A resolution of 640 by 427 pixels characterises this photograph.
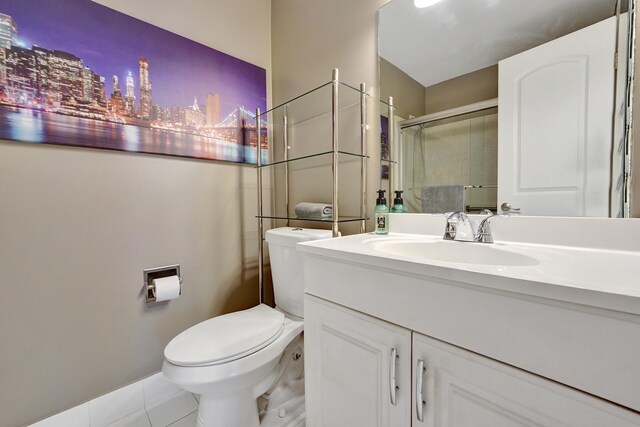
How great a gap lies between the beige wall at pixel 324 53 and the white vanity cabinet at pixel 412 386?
0.65m

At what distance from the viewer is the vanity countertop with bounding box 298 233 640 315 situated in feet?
1.33

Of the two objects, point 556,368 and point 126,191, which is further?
point 126,191

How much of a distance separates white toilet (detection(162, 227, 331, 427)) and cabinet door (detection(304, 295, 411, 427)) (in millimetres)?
258

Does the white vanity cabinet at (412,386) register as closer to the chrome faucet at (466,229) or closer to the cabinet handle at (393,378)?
the cabinet handle at (393,378)

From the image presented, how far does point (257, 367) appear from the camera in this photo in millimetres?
966

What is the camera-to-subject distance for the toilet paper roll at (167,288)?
4.16ft

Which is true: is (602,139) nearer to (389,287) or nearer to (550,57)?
(550,57)

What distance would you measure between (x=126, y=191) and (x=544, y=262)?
5.26 ft

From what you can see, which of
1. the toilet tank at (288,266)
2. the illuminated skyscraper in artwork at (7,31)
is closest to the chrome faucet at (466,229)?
the toilet tank at (288,266)

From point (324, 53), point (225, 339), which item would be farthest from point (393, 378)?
point (324, 53)

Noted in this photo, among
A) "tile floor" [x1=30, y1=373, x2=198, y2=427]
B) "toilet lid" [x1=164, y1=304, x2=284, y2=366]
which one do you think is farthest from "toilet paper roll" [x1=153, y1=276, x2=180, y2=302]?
"tile floor" [x1=30, y1=373, x2=198, y2=427]

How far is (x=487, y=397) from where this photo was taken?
50 centimetres

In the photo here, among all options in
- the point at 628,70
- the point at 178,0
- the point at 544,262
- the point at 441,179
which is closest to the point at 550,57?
the point at 628,70

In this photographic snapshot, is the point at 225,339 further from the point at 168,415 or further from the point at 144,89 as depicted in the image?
the point at 144,89
